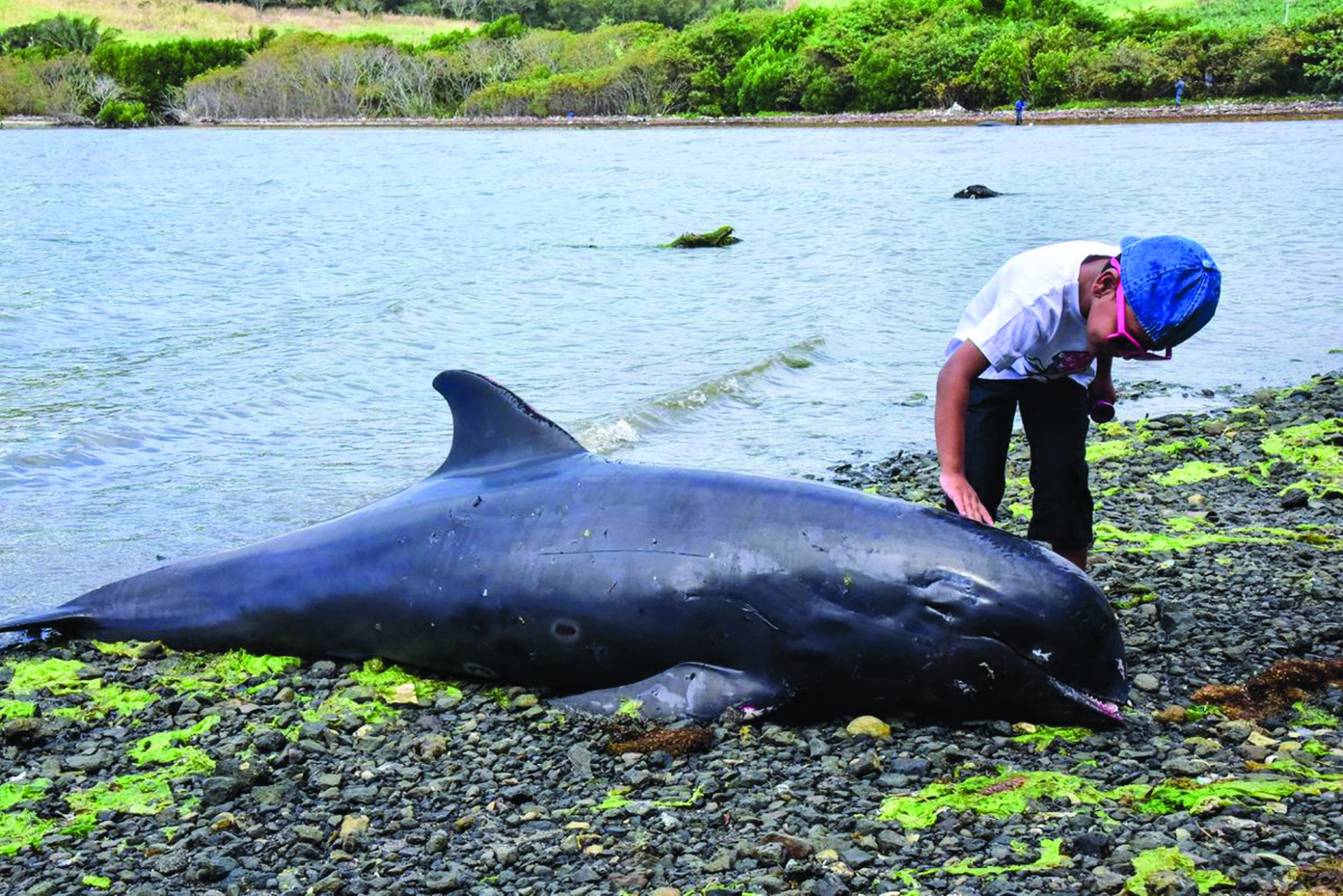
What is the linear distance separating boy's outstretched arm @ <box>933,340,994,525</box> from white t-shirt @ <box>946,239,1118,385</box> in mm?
54

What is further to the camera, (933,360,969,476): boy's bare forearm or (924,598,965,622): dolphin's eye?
(933,360,969,476): boy's bare forearm

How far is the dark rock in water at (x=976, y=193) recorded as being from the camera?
36.9m

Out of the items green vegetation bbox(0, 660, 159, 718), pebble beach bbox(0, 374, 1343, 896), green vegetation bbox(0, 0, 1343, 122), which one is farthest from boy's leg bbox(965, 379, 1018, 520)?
green vegetation bbox(0, 0, 1343, 122)

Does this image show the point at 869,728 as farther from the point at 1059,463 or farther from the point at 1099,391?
the point at 1099,391

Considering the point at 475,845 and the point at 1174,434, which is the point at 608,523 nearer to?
the point at 475,845

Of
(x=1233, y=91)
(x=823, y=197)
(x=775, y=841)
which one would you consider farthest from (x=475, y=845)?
(x=1233, y=91)

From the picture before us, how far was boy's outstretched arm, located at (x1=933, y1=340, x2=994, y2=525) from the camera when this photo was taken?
5.13 m

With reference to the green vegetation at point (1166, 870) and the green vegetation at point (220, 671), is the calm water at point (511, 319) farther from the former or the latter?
the green vegetation at point (1166, 870)

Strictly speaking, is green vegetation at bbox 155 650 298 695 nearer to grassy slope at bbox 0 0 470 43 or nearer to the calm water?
the calm water

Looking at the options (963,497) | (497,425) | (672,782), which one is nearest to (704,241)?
(497,425)

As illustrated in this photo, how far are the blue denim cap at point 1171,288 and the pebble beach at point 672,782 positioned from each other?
1.32m

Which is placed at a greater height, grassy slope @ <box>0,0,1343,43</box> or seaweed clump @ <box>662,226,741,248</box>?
grassy slope @ <box>0,0,1343,43</box>

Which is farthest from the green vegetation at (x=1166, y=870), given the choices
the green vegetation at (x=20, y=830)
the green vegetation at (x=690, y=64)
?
the green vegetation at (x=690, y=64)

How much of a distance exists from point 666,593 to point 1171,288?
2100 millimetres
